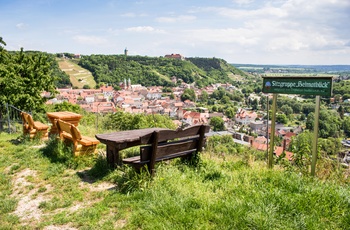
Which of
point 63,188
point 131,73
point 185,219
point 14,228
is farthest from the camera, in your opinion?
point 131,73

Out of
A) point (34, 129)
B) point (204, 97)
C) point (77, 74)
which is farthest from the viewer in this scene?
point (77, 74)

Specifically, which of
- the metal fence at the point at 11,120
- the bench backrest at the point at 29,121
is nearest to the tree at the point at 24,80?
the metal fence at the point at 11,120

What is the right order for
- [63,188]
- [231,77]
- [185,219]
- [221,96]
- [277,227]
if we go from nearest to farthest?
[277,227]
[185,219]
[63,188]
[221,96]
[231,77]

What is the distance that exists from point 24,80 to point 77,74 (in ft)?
336

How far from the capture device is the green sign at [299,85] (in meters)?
3.27

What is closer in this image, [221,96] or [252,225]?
[252,225]

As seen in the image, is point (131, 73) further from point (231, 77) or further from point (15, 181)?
point (15, 181)

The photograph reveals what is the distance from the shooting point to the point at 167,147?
12.0 feet

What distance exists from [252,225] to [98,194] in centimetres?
195

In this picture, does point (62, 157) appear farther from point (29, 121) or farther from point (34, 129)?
point (29, 121)

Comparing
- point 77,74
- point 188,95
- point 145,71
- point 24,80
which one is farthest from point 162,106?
point 24,80

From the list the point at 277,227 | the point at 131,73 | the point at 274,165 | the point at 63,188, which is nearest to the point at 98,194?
the point at 63,188

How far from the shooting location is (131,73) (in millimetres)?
124000

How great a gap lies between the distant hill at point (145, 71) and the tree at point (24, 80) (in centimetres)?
10138
